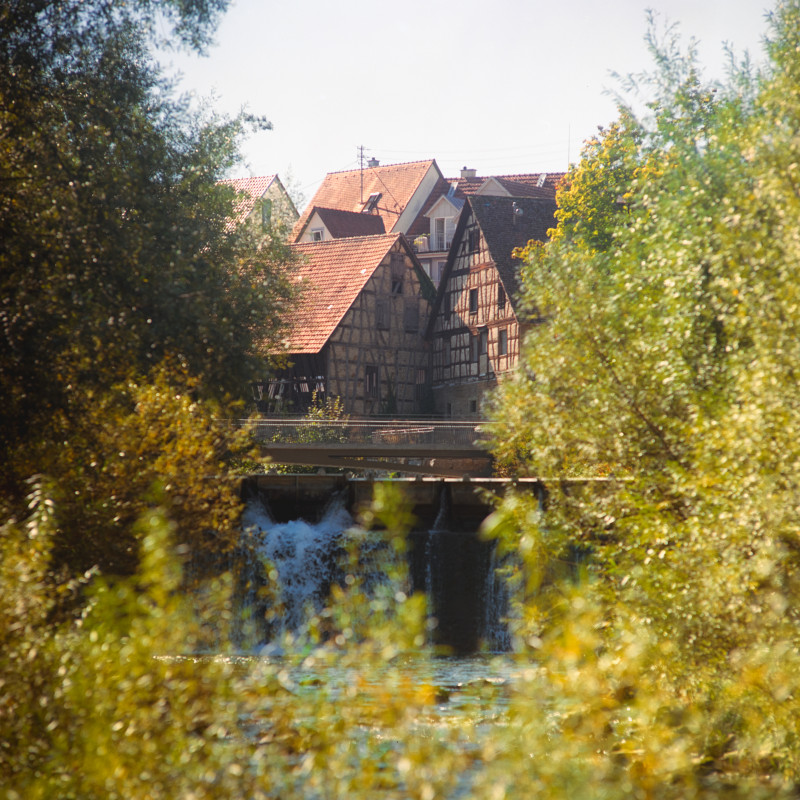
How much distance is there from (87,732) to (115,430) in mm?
6288

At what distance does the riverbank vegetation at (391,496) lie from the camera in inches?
260

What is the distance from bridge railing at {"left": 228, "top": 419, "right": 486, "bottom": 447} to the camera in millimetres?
31641

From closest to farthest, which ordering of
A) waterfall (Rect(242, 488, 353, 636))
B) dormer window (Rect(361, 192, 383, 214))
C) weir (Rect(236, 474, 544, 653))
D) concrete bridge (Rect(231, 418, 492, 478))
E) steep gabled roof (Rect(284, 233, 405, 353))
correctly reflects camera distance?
1. waterfall (Rect(242, 488, 353, 636))
2. weir (Rect(236, 474, 544, 653))
3. concrete bridge (Rect(231, 418, 492, 478))
4. steep gabled roof (Rect(284, 233, 405, 353))
5. dormer window (Rect(361, 192, 383, 214))

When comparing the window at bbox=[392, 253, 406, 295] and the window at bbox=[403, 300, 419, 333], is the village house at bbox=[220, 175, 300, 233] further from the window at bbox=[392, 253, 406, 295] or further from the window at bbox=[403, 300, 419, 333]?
the window at bbox=[403, 300, 419, 333]

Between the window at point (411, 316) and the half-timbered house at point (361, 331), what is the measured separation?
45mm

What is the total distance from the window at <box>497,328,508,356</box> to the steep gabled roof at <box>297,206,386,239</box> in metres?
16.2

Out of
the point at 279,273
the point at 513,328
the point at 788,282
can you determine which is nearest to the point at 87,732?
the point at 788,282

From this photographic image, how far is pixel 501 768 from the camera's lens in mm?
5523

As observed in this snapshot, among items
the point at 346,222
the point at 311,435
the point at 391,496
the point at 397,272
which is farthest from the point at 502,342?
the point at 391,496

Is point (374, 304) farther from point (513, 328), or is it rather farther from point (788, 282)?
point (788, 282)

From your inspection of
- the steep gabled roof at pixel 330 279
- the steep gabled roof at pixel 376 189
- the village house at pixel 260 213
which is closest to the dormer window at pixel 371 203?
the steep gabled roof at pixel 376 189

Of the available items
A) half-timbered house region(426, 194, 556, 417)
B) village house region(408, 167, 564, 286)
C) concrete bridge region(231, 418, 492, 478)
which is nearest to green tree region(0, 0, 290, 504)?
concrete bridge region(231, 418, 492, 478)

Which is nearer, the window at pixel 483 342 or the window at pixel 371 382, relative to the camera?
the window at pixel 371 382

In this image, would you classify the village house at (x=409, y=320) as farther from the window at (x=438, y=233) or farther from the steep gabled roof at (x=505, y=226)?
the window at (x=438, y=233)
